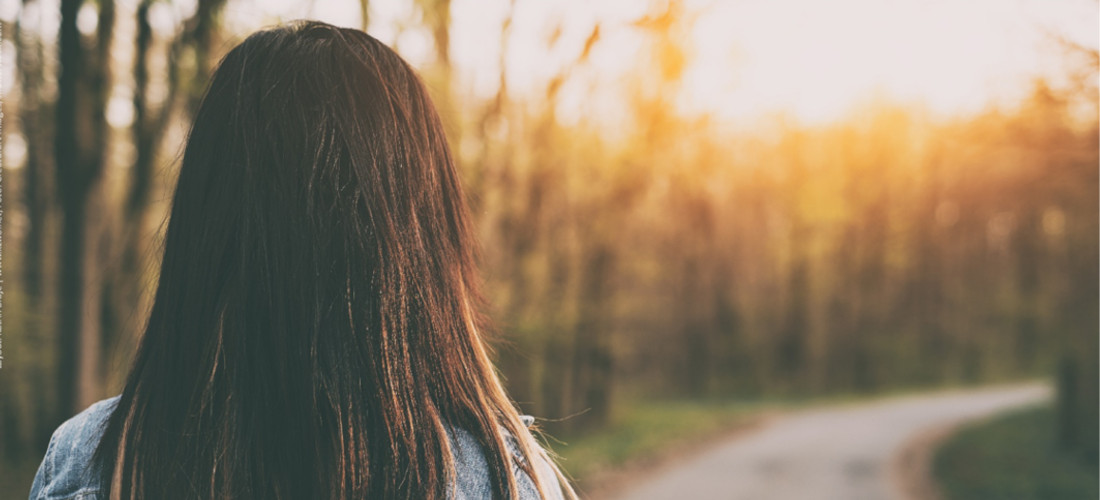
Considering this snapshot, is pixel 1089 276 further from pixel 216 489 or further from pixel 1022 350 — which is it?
pixel 1022 350

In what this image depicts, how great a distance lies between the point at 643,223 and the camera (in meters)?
20.4

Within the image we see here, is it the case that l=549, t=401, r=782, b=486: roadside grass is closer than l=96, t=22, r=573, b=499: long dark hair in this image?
No

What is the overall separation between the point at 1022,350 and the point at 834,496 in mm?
28154

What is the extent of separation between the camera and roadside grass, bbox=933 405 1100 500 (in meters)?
11.3

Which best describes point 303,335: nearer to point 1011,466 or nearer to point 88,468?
point 88,468

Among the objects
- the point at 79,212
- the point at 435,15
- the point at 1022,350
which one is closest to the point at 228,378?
the point at 79,212

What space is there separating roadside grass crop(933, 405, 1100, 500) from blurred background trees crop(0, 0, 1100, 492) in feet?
3.11

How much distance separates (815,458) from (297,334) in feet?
43.3

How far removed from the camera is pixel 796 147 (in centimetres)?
2611

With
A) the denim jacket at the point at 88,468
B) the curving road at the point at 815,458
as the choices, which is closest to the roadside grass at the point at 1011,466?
the curving road at the point at 815,458

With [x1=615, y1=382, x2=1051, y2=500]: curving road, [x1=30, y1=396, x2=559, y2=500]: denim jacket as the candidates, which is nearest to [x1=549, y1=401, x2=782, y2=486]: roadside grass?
[x1=615, y1=382, x2=1051, y2=500]: curving road

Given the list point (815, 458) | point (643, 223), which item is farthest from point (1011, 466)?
point (643, 223)

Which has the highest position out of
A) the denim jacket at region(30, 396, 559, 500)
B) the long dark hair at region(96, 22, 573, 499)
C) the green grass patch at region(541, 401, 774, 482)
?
the long dark hair at region(96, 22, 573, 499)

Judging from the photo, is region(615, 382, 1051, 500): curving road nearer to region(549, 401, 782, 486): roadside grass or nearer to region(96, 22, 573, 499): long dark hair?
region(549, 401, 782, 486): roadside grass
